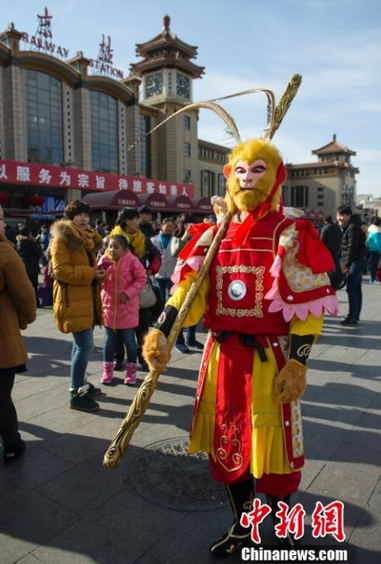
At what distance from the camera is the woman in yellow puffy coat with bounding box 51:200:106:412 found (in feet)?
12.4

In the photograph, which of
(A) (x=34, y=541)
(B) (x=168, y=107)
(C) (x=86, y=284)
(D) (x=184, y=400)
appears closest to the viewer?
(A) (x=34, y=541)

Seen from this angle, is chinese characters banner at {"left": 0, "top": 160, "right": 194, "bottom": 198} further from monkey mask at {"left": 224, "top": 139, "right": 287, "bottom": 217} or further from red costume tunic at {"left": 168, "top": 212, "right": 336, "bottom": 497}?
red costume tunic at {"left": 168, "top": 212, "right": 336, "bottom": 497}

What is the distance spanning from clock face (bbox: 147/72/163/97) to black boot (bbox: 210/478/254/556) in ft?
134

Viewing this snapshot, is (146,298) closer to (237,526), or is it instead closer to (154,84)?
(237,526)

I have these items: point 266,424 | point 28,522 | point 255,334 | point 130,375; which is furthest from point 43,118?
point 266,424

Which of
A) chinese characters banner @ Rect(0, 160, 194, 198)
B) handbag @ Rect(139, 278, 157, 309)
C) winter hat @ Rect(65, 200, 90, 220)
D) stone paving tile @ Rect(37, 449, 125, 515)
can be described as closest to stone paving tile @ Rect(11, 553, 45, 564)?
stone paving tile @ Rect(37, 449, 125, 515)

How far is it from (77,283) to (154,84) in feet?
131

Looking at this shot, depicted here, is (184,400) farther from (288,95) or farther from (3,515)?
(288,95)

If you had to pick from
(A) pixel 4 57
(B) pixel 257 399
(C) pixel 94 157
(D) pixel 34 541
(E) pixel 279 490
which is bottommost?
(D) pixel 34 541

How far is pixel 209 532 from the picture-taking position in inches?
93.5

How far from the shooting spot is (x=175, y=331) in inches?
89.1

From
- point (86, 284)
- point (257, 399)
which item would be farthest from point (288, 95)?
point (86, 284)

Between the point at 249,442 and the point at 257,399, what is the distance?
0.22 m

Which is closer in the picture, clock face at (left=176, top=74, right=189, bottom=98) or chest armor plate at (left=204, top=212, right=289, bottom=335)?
chest armor plate at (left=204, top=212, right=289, bottom=335)
